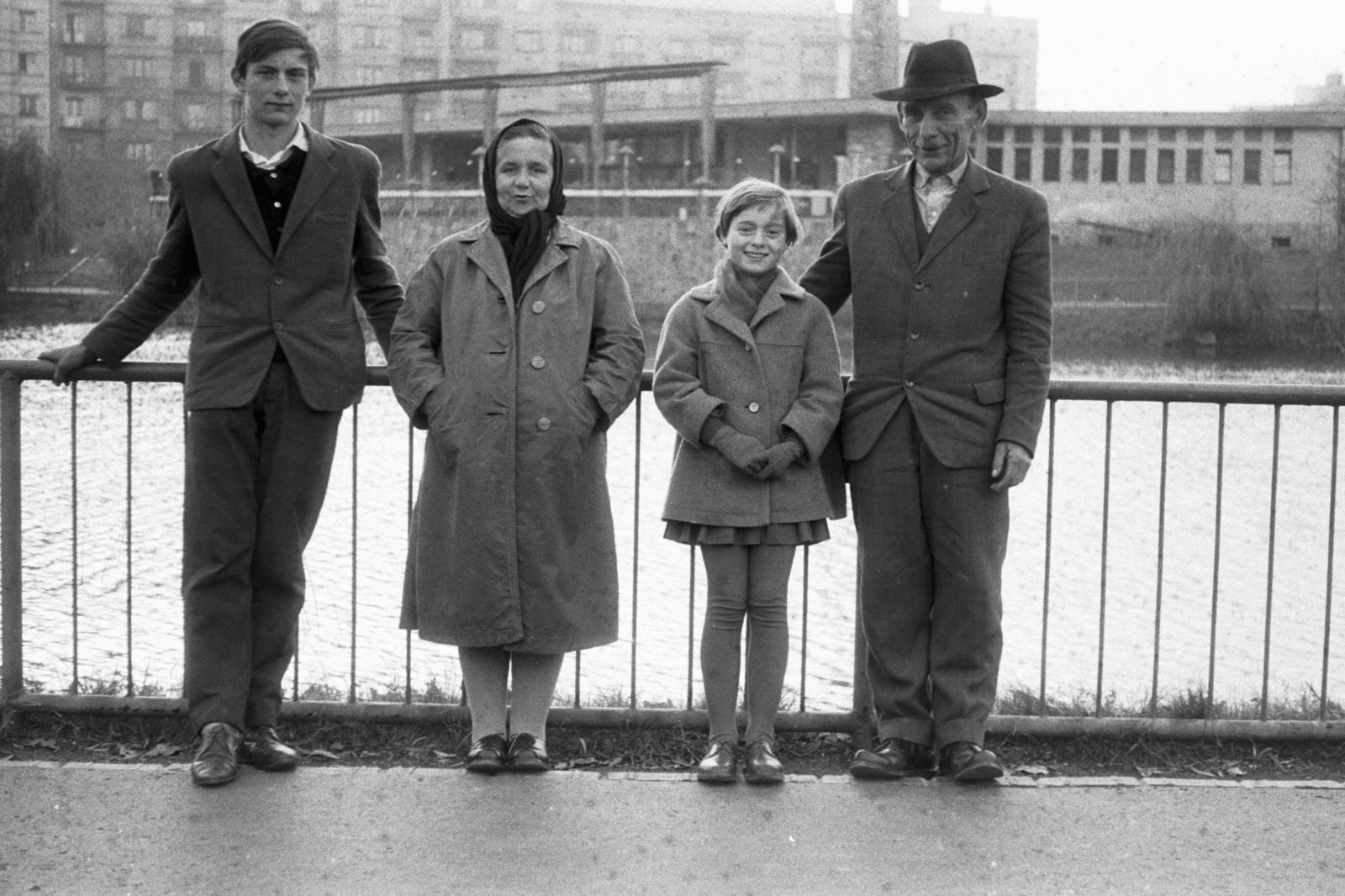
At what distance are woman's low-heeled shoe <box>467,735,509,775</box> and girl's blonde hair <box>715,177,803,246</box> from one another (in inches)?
58.0

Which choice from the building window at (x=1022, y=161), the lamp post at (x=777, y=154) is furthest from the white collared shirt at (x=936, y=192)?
the building window at (x=1022, y=161)

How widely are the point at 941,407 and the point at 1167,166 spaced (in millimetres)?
64058

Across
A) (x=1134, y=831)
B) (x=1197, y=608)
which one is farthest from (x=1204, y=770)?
(x=1197, y=608)

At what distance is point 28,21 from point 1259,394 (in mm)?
71252

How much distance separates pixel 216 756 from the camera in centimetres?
430

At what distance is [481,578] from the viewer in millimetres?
4395

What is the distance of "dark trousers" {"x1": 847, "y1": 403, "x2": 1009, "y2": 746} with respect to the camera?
14.7 ft

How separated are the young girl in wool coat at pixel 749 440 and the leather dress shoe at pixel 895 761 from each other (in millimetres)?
223

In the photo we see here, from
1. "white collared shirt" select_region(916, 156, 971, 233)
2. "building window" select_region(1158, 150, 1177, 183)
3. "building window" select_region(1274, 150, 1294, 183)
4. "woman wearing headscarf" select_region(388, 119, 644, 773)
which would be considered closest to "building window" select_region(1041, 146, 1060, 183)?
"building window" select_region(1158, 150, 1177, 183)

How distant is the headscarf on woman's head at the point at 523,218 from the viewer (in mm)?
4434

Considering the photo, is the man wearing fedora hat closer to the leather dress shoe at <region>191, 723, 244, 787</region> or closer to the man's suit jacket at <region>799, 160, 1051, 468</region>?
the man's suit jacket at <region>799, 160, 1051, 468</region>

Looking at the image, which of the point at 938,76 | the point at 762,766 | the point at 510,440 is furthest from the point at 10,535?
the point at 938,76

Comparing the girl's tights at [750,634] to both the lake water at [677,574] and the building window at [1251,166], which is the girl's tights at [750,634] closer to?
the lake water at [677,574]

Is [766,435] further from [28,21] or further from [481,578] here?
[28,21]
